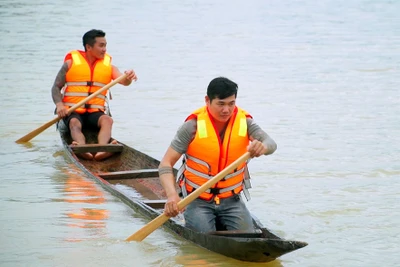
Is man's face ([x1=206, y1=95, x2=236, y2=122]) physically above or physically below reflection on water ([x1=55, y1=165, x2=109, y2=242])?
above

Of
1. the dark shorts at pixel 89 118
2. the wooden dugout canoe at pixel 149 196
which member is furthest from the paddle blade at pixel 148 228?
the dark shorts at pixel 89 118

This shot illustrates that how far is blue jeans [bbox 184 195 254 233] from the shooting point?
263 inches

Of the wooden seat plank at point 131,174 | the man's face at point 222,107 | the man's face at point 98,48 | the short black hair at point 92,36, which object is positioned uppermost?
the short black hair at point 92,36

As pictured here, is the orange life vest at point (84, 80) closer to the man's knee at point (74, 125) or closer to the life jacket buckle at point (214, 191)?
the man's knee at point (74, 125)

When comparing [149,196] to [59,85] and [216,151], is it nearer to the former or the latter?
[59,85]

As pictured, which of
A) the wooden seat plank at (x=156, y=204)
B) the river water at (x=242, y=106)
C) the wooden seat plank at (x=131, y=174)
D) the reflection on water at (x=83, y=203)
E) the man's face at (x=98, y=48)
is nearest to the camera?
the river water at (x=242, y=106)

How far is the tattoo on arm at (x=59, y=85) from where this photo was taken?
10367mm

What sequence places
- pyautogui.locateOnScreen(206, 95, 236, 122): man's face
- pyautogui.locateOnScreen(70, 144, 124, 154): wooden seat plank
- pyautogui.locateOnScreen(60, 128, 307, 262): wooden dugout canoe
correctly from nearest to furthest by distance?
pyautogui.locateOnScreen(60, 128, 307, 262): wooden dugout canoe, pyautogui.locateOnScreen(206, 95, 236, 122): man's face, pyautogui.locateOnScreen(70, 144, 124, 154): wooden seat plank

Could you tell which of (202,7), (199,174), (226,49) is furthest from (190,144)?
(202,7)

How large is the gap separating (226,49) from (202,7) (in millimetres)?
9301

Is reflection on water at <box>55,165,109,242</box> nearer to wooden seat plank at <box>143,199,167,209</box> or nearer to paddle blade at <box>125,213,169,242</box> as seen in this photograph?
wooden seat plank at <box>143,199,167,209</box>

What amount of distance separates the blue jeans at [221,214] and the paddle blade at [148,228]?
21 centimetres

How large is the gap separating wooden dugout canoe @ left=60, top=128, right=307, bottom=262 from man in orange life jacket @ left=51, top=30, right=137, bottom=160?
22cm

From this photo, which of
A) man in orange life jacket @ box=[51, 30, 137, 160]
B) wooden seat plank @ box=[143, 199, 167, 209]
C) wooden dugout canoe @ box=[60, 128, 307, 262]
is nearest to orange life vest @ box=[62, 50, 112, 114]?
man in orange life jacket @ box=[51, 30, 137, 160]
